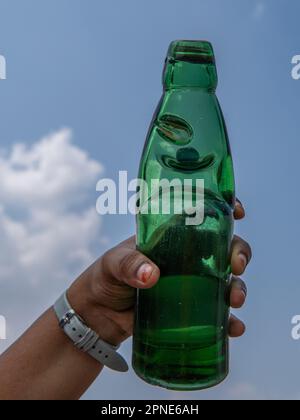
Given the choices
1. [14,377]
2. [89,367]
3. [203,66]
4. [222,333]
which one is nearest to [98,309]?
[89,367]

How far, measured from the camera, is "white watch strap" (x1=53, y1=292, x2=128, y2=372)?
1355 millimetres

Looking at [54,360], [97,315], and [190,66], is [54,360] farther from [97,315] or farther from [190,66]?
[190,66]

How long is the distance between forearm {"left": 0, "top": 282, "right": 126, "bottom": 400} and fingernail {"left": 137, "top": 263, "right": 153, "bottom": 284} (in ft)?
1.13

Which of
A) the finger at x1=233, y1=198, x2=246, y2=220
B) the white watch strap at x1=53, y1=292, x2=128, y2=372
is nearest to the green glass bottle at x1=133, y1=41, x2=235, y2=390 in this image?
the finger at x1=233, y1=198, x2=246, y2=220

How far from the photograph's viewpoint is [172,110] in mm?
1172

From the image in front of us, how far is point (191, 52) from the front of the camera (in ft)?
3.80

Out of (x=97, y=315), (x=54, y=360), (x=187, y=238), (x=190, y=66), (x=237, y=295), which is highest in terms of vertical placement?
(x=190, y=66)

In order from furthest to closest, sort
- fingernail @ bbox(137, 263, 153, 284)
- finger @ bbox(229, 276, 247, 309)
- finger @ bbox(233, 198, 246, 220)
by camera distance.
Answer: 1. finger @ bbox(233, 198, 246, 220)
2. finger @ bbox(229, 276, 247, 309)
3. fingernail @ bbox(137, 263, 153, 284)

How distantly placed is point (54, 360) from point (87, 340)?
0.33 feet

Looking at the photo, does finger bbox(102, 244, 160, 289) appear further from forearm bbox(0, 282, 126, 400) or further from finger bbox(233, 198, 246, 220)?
finger bbox(233, 198, 246, 220)

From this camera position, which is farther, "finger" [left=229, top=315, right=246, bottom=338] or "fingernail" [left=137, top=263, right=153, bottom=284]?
"finger" [left=229, top=315, right=246, bottom=338]

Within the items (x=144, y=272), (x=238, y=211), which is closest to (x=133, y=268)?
(x=144, y=272)

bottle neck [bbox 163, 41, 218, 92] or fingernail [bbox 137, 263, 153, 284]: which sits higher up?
bottle neck [bbox 163, 41, 218, 92]

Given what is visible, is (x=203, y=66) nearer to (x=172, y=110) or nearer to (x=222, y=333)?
(x=172, y=110)
